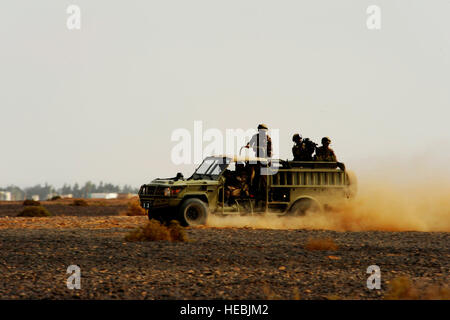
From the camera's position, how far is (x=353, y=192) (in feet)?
63.8

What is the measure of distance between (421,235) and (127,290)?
1039 centimetres

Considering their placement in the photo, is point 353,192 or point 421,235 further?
point 353,192

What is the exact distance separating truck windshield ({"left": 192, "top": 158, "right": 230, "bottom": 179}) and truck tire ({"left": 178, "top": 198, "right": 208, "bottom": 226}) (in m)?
1.12

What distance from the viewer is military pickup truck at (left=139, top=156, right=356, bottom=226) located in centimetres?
1727

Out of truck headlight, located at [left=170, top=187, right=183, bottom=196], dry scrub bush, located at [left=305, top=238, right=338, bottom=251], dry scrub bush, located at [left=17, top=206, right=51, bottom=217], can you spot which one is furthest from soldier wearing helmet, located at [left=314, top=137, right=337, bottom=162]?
dry scrub bush, located at [left=17, top=206, right=51, bottom=217]

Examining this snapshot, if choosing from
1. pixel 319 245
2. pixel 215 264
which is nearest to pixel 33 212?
pixel 319 245

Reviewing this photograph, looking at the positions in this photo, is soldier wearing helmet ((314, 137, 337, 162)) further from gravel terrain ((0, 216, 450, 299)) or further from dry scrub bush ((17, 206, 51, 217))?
dry scrub bush ((17, 206, 51, 217))

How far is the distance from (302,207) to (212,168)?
314 centimetres

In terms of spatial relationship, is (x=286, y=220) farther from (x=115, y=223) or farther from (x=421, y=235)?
(x=115, y=223)

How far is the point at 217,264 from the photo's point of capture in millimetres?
10859

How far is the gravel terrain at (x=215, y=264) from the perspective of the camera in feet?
28.0

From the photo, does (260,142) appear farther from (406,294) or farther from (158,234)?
(406,294)

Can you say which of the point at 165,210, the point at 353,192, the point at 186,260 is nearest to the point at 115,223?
the point at 165,210

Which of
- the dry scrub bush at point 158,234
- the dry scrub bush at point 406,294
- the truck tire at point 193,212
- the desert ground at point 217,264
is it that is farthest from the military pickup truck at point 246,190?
the dry scrub bush at point 406,294
